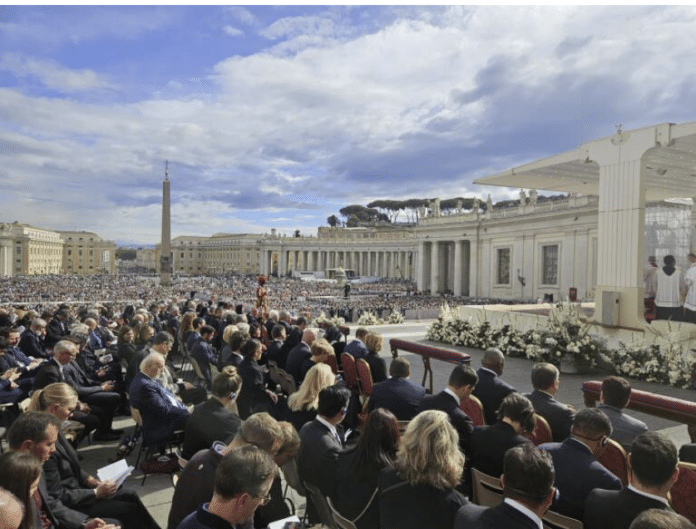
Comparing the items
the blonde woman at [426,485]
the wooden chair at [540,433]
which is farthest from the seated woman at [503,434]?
the blonde woman at [426,485]

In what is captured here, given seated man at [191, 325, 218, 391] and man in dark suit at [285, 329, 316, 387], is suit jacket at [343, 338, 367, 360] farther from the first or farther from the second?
seated man at [191, 325, 218, 391]

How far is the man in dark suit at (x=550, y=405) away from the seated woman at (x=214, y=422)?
116 inches

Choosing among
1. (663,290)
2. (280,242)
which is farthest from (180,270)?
(663,290)

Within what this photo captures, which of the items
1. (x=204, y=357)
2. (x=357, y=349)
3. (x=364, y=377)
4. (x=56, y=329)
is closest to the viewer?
(x=364, y=377)

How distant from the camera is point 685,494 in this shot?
310 cm

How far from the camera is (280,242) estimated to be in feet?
369

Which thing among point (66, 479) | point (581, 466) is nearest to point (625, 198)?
point (581, 466)

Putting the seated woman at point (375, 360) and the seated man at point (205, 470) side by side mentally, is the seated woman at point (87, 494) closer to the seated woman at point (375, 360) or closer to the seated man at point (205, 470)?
the seated man at point (205, 470)

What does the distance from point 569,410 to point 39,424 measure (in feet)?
14.7

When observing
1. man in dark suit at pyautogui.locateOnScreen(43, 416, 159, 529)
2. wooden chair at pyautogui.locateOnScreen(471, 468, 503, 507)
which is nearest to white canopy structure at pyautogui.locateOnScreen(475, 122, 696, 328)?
wooden chair at pyautogui.locateOnScreen(471, 468, 503, 507)

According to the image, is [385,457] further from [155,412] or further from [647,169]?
[647,169]

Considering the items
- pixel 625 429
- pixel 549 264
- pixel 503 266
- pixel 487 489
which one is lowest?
pixel 487 489

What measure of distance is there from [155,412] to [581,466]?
172 inches

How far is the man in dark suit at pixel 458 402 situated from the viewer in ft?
14.2
